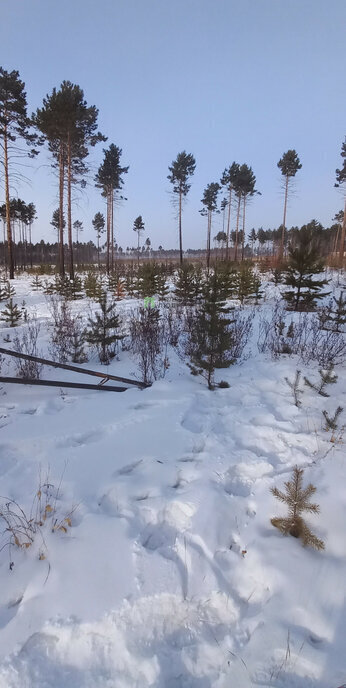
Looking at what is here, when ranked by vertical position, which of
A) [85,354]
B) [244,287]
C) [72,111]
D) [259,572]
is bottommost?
[259,572]

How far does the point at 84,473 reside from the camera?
2.68 m

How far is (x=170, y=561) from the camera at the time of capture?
1.87 m

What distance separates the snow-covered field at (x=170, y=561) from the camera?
4.60 feet

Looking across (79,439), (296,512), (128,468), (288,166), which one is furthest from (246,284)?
(288,166)

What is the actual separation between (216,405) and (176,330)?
3389 mm

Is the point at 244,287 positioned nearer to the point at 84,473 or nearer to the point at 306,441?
the point at 306,441

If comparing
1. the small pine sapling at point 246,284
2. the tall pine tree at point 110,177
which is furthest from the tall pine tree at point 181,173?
the small pine sapling at point 246,284

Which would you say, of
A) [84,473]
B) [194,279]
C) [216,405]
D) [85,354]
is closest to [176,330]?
[85,354]

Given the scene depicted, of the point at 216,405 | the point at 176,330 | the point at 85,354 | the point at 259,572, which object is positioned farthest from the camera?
the point at 176,330

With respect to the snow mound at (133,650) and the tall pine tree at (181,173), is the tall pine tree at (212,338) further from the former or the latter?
the tall pine tree at (181,173)

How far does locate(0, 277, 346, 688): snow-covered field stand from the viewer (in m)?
1.40

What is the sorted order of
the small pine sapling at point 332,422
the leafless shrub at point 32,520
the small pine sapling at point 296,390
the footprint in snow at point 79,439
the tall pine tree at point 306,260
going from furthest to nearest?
the tall pine tree at point 306,260 → the small pine sapling at point 296,390 → the small pine sapling at point 332,422 → the footprint in snow at point 79,439 → the leafless shrub at point 32,520

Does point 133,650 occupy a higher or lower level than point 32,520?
lower

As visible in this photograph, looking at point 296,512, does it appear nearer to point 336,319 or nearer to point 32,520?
point 32,520
